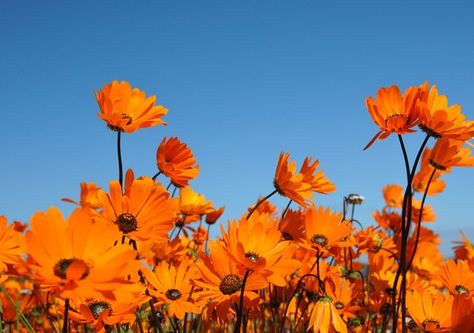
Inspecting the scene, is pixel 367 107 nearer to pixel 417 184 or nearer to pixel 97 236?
pixel 97 236

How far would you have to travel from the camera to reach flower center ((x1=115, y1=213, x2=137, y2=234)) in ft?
5.98

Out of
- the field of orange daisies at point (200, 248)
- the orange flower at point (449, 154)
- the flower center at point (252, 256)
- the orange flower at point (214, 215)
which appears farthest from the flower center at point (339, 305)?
the orange flower at point (214, 215)

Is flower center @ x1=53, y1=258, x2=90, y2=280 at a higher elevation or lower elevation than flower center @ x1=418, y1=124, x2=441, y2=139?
lower

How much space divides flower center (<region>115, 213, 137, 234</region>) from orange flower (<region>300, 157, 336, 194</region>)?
940 millimetres

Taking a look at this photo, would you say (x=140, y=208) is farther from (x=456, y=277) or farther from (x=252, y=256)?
(x=456, y=277)

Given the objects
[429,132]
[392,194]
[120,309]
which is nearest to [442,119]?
[429,132]

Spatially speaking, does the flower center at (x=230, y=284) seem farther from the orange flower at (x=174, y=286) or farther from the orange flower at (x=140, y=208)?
the orange flower at (x=140, y=208)

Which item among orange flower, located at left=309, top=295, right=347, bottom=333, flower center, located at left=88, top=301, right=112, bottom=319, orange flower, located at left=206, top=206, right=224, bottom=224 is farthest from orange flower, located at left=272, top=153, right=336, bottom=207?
orange flower, located at left=206, top=206, right=224, bottom=224

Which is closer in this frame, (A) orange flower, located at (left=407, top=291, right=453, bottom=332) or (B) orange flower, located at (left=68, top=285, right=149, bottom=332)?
(B) orange flower, located at (left=68, top=285, right=149, bottom=332)

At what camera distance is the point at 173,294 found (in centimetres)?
222

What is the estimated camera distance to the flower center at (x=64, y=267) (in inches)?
46.8

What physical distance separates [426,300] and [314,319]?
449mm

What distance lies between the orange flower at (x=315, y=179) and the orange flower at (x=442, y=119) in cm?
66

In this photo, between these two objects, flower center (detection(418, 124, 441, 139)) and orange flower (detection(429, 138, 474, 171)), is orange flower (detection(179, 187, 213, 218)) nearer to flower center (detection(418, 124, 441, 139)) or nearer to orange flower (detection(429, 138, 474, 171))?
orange flower (detection(429, 138, 474, 171))
